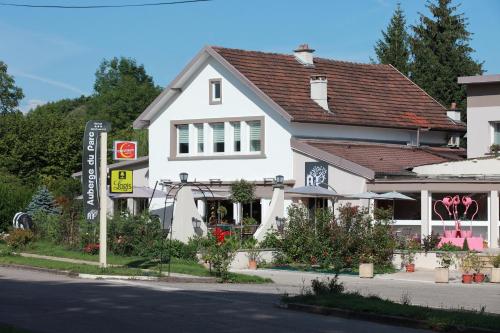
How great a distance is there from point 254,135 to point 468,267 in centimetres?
1476

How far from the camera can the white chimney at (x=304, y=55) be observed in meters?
45.2

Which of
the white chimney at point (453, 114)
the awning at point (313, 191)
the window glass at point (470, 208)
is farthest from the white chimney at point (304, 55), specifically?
the window glass at point (470, 208)

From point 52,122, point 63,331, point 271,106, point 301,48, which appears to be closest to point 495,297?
point 63,331

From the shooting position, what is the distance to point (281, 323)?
1691 cm

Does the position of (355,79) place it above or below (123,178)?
above

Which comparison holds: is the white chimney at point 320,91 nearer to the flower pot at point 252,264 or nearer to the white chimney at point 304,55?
the white chimney at point 304,55

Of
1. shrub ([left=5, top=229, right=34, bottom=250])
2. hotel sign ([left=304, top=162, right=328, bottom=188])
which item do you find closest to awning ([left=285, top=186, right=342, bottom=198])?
hotel sign ([left=304, top=162, right=328, bottom=188])

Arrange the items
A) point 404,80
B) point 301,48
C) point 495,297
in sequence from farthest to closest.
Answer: point 404,80 < point 301,48 < point 495,297

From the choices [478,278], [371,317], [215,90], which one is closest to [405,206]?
[478,278]

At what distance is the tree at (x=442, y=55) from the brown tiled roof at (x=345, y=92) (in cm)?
1464

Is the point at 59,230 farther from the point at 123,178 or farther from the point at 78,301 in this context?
the point at 78,301

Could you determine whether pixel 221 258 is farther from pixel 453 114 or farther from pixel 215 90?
pixel 453 114

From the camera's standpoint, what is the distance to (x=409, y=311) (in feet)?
56.7

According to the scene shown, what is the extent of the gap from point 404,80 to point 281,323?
34.1 metres
